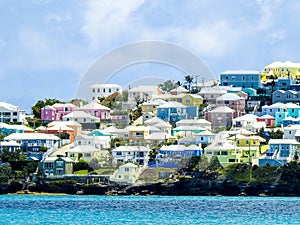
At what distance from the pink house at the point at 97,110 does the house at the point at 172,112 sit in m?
3.96

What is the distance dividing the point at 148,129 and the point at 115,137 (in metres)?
2.05

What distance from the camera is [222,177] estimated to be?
68625 mm

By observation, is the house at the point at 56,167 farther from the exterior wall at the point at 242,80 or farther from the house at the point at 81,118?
the exterior wall at the point at 242,80

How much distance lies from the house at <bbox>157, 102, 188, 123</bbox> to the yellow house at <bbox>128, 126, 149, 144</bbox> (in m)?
6.57

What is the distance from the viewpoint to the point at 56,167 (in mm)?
70688

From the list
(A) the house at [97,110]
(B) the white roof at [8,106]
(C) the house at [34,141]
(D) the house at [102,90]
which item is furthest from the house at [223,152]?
(D) the house at [102,90]

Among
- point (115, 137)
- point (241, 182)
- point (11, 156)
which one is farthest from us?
point (115, 137)

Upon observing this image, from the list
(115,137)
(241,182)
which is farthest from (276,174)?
(115,137)

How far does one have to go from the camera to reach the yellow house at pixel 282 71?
3698 inches

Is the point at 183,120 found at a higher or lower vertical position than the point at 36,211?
higher

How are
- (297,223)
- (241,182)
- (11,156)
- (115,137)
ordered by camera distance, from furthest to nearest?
(115,137) → (11,156) → (241,182) → (297,223)

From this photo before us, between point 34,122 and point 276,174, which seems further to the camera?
point 34,122

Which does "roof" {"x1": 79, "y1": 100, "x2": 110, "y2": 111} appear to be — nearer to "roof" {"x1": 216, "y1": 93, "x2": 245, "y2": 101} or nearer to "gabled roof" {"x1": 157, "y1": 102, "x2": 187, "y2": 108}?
"gabled roof" {"x1": 157, "y1": 102, "x2": 187, "y2": 108}

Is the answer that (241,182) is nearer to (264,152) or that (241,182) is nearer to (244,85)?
(264,152)
